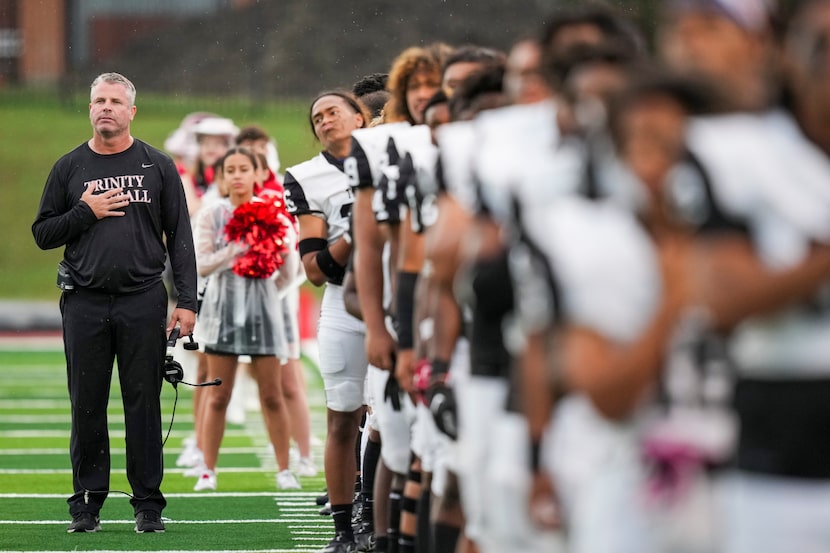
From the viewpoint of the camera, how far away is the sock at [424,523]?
18.7 feet

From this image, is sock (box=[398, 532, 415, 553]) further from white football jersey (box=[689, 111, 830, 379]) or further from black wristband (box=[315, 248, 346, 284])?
white football jersey (box=[689, 111, 830, 379])

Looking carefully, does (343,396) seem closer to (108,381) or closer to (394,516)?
(394,516)

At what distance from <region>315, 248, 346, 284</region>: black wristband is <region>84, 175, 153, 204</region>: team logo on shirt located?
131cm

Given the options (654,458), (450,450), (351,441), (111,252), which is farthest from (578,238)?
(111,252)

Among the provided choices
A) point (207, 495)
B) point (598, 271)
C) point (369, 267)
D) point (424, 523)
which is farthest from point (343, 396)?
point (598, 271)

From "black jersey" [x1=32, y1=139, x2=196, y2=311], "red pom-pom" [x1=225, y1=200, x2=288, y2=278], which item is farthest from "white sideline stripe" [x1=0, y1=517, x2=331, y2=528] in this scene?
"red pom-pom" [x1=225, y1=200, x2=288, y2=278]

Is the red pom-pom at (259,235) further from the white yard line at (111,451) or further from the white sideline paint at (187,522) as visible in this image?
the white yard line at (111,451)

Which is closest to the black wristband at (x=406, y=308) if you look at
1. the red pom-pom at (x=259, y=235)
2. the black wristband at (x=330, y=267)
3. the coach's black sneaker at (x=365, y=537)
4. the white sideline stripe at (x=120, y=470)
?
the black wristband at (x=330, y=267)

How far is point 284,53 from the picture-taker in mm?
46875

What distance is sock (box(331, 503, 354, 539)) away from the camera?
7598 millimetres

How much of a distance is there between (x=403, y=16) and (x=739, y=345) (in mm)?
46423

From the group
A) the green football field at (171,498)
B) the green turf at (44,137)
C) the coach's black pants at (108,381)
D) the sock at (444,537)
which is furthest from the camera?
the green turf at (44,137)

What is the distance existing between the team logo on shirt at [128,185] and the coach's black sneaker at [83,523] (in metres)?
1.58

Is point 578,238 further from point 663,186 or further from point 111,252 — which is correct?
point 111,252
